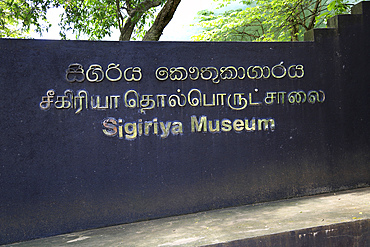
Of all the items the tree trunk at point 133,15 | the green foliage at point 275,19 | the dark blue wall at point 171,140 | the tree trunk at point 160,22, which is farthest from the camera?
the green foliage at point 275,19

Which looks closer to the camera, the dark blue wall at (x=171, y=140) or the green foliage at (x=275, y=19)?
the dark blue wall at (x=171, y=140)

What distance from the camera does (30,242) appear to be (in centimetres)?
419

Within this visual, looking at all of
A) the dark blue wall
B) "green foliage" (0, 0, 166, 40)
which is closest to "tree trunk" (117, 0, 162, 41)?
"green foliage" (0, 0, 166, 40)

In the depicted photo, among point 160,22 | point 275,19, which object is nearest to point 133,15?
point 160,22

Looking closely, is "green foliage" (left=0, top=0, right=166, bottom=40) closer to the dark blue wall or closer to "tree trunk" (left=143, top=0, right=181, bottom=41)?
"tree trunk" (left=143, top=0, right=181, bottom=41)

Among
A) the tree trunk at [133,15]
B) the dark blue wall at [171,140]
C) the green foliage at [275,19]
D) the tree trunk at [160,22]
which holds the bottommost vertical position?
the dark blue wall at [171,140]

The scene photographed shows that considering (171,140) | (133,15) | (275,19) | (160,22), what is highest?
(275,19)

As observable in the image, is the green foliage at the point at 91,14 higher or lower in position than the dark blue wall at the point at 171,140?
higher

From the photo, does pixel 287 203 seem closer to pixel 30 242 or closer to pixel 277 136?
pixel 277 136

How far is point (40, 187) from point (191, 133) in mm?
1946

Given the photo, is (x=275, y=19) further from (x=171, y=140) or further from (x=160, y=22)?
(x=171, y=140)

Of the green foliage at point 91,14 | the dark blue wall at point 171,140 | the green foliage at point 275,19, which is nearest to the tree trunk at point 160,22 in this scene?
the green foliage at point 91,14

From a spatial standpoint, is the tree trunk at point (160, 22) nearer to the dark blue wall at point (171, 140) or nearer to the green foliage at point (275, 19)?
the dark blue wall at point (171, 140)

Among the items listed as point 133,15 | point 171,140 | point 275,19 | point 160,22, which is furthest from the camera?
point 275,19
